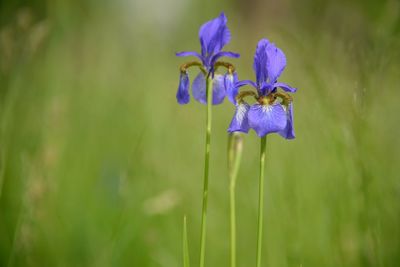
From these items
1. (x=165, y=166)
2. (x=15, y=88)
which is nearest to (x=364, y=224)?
(x=165, y=166)

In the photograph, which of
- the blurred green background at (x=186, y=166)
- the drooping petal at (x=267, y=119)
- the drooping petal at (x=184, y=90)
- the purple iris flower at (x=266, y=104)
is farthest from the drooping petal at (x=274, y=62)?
the blurred green background at (x=186, y=166)

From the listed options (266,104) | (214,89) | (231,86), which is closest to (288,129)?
(266,104)

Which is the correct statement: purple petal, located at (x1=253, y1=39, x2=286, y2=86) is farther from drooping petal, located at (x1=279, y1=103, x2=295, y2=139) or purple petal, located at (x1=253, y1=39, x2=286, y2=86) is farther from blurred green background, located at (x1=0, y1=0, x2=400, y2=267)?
blurred green background, located at (x1=0, y1=0, x2=400, y2=267)

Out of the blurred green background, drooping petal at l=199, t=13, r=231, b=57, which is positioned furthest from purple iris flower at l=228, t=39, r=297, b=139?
the blurred green background

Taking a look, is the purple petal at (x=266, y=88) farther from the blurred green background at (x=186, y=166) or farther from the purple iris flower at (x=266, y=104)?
the blurred green background at (x=186, y=166)

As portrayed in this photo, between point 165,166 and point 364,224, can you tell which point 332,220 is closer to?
point 364,224

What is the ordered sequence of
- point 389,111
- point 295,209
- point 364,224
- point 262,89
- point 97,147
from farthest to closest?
point 97,147
point 389,111
point 295,209
point 364,224
point 262,89
